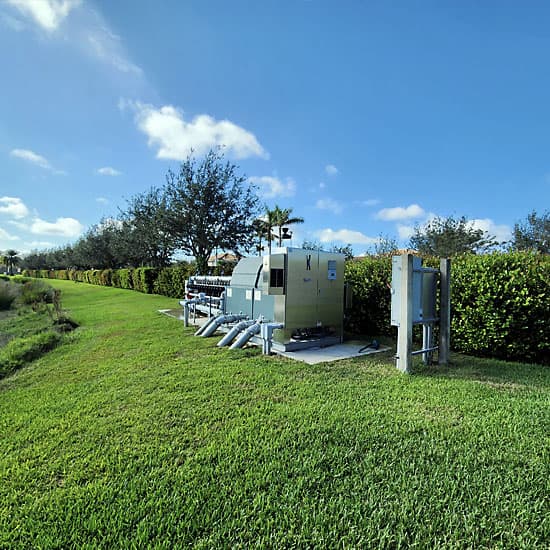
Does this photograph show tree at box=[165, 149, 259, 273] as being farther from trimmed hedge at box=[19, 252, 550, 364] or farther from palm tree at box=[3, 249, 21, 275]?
palm tree at box=[3, 249, 21, 275]

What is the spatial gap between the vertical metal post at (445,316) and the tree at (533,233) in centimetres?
2164

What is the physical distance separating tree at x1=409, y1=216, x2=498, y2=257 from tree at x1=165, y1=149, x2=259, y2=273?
528 inches

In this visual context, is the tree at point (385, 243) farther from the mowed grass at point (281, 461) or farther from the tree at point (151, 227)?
the mowed grass at point (281, 461)

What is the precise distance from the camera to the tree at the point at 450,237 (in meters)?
22.4

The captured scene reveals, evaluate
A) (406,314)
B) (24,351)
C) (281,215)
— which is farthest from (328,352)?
(281,215)

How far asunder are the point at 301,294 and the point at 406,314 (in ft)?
6.54

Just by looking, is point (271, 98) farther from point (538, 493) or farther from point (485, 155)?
point (538, 493)

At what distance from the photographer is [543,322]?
4.67 metres

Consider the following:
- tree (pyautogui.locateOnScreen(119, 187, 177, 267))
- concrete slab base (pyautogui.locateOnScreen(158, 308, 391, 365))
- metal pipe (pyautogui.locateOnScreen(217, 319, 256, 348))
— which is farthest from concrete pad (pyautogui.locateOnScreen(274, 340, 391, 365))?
tree (pyautogui.locateOnScreen(119, 187, 177, 267))

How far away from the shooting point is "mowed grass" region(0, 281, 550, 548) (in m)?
1.72

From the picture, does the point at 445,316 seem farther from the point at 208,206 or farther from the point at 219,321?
the point at 208,206

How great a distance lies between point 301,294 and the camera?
5.86 metres

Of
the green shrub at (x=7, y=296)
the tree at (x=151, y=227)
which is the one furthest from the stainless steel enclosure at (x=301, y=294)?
the green shrub at (x=7, y=296)

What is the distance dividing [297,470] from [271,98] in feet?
38.6
